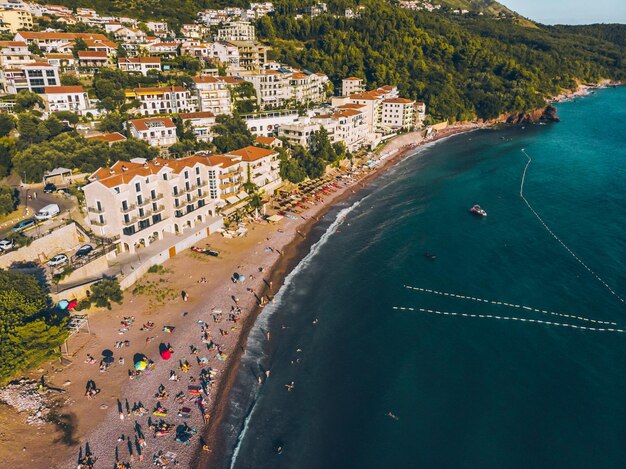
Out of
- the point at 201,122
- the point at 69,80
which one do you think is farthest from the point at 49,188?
the point at 69,80

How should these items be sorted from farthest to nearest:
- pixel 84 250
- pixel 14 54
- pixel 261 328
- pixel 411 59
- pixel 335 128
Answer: pixel 411 59, pixel 335 128, pixel 14 54, pixel 84 250, pixel 261 328

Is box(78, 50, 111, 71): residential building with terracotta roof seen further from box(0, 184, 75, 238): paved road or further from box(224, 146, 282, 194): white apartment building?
box(224, 146, 282, 194): white apartment building

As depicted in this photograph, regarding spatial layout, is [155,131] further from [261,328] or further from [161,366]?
[161,366]

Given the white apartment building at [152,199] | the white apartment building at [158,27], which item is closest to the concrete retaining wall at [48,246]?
the white apartment building at [152,199]

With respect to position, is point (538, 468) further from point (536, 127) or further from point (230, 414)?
point (536, 127)

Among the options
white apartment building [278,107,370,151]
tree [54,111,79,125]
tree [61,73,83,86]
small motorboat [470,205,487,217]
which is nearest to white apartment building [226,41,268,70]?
white apartment building [278,107,370,151]
